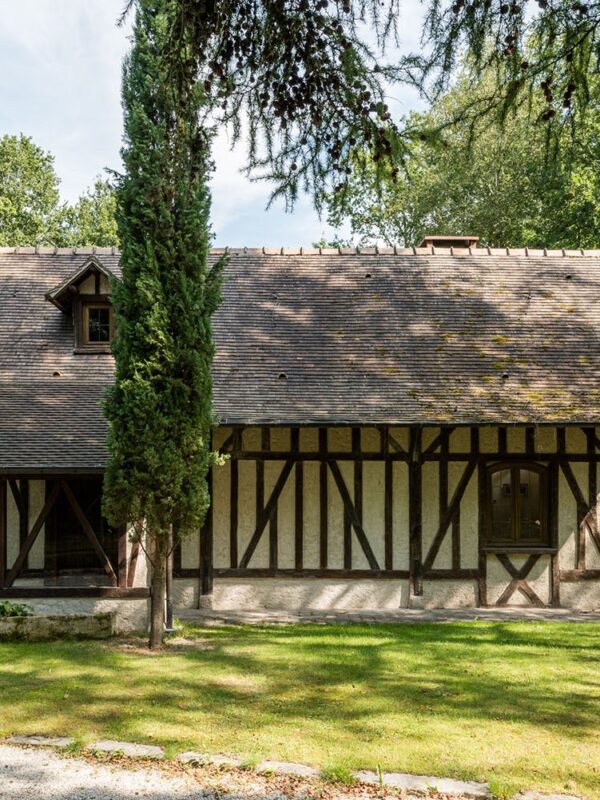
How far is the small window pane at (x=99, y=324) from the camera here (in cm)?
1262

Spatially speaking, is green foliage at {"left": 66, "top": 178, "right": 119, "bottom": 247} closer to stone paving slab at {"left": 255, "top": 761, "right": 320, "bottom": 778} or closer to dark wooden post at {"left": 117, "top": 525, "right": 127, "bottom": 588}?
dark wooden post at {"left": 117, "top": 525, "right": 127, "bottom": 588}

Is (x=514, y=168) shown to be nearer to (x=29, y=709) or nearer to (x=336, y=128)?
(x=336, y=128)

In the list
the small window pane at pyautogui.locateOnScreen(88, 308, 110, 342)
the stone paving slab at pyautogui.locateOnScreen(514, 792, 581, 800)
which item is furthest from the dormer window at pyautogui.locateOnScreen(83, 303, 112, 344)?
the stone paving slab at pyautogui.locateOnScreen(514, 792, 581, 800)

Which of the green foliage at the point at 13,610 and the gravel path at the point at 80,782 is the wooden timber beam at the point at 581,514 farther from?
the gravel path at the point at 80,782

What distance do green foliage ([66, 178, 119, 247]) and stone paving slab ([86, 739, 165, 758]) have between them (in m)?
27.2

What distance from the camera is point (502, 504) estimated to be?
1125cm

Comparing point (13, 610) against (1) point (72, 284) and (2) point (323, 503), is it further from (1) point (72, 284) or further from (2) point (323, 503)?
(1) point (72, 284)

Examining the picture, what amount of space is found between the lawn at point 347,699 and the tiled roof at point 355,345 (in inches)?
121

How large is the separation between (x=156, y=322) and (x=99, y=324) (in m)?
5.18

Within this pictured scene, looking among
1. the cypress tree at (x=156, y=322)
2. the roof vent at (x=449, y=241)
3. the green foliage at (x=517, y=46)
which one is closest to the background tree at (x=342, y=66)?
the green foliage at (x=517, y=46)

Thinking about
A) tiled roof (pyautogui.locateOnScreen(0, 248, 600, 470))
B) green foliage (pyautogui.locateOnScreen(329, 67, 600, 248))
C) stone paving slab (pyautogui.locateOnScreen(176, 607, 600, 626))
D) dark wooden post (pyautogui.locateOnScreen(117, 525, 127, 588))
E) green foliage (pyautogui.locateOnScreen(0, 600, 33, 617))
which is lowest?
stone paving slab (pyautogui.locateOnScreen(176, 607, 600, 626))

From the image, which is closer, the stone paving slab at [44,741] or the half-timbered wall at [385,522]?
the stone paving slab at [44,741]

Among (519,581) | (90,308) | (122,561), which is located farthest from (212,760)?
(90,308)

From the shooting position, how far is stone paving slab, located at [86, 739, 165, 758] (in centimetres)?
500
